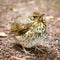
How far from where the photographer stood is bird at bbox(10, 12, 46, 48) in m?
4.39

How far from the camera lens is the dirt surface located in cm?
455

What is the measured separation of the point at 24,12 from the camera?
22.7ft

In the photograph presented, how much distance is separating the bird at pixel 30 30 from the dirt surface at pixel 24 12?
0.26 m

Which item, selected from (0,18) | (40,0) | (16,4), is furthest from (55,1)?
(0,18)

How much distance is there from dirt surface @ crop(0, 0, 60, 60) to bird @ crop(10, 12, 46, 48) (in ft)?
0.86

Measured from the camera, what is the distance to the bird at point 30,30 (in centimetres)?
439

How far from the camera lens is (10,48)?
15.6ft

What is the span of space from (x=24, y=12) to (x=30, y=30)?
2541mm

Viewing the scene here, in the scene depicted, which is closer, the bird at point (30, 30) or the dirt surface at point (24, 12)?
the bird at point (30, 30)

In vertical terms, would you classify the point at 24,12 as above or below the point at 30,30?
above

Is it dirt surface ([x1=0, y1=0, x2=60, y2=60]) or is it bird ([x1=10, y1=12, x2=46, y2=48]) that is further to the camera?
dirt surface ([x1=0, y1=0, x2=60, y2=60])

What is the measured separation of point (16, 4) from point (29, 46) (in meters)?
3.27

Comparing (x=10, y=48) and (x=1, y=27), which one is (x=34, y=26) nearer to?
(x=10, y=48)

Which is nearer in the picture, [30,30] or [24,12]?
[30,30]
